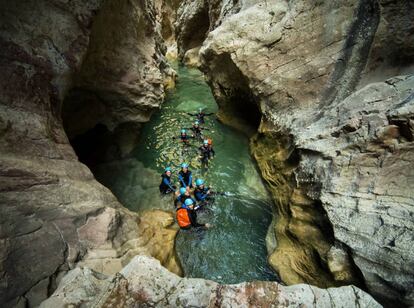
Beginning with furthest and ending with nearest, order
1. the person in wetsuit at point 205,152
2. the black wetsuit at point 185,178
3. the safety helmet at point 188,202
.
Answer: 1. the person in wetsuit at point 205,152
2. the black wetsuit at point 185,178
3. the safety helmet at point 188,202

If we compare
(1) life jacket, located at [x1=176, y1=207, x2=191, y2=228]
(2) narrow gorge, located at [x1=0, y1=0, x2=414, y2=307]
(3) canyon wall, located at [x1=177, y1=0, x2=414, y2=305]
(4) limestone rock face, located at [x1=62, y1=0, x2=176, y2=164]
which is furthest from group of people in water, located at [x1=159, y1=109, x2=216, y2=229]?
(4) limestone rock face, located at [x1=62, y1=0, x2=176, y2=164]

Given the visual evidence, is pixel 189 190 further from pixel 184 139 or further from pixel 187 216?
pixel 184 139

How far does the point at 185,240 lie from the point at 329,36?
867 cm

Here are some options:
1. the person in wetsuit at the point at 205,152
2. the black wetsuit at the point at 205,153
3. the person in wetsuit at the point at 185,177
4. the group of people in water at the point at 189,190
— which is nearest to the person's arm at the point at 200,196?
the group of people in water at the point at 189,190

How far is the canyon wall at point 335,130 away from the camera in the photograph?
18.2 feet

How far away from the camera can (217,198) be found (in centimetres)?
1030

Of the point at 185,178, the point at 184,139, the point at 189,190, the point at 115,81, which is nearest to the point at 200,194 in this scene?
the point at 189,190

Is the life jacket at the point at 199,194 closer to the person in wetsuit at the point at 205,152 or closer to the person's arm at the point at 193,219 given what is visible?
the person's arm at the point at 193,219

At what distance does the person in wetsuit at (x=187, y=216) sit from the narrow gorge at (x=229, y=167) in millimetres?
391

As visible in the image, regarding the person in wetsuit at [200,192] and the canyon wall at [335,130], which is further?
the person in wetsuit at [200,192]

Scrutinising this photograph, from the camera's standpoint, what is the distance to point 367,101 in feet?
22.7

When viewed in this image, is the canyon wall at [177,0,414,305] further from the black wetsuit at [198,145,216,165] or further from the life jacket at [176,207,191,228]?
the life jacket at [176,207,191,228]

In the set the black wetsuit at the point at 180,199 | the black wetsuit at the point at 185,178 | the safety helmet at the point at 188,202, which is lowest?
the black wetsuit at the point at 180,199

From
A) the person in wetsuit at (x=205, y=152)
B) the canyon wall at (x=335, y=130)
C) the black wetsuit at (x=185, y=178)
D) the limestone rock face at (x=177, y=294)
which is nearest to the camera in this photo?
the limestone rock face at (x=177, y=294)
